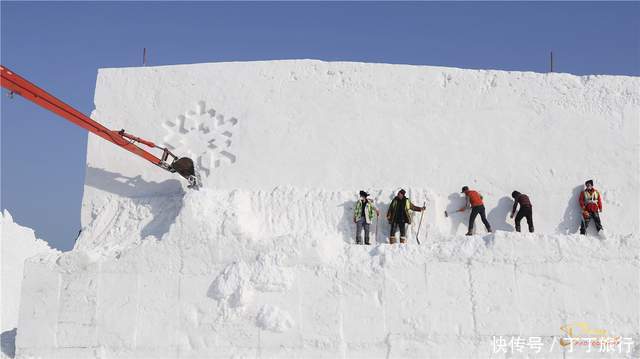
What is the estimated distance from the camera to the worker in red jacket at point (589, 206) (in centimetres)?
885

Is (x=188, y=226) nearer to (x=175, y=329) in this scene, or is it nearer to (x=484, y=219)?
(x=175, y=329)

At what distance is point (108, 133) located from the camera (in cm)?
924

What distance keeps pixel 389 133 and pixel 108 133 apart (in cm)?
418

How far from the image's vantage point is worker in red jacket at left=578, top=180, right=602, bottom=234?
8852 millimetres

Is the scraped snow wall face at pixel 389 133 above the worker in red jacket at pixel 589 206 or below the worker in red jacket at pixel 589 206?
above

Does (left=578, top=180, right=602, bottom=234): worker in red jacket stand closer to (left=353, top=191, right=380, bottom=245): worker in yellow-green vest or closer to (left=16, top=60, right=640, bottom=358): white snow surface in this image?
(left=16, top=60, right=640, bottom=358): white snow surface

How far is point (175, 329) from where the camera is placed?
8242 millimetres

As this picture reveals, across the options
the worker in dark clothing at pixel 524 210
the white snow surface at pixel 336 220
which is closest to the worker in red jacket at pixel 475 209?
the white snow surface at pixel 336 220

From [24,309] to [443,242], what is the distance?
5.77m

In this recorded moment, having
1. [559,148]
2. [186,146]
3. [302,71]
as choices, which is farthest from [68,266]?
[559,148]

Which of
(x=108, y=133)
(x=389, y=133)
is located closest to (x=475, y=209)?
(x=389, y=133)

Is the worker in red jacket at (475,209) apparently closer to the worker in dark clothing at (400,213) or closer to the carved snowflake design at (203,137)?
the worker in dark clothing at (400,213)

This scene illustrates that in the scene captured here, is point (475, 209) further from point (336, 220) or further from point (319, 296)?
point (319, 296)

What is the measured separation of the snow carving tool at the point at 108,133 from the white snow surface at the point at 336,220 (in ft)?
0.93
